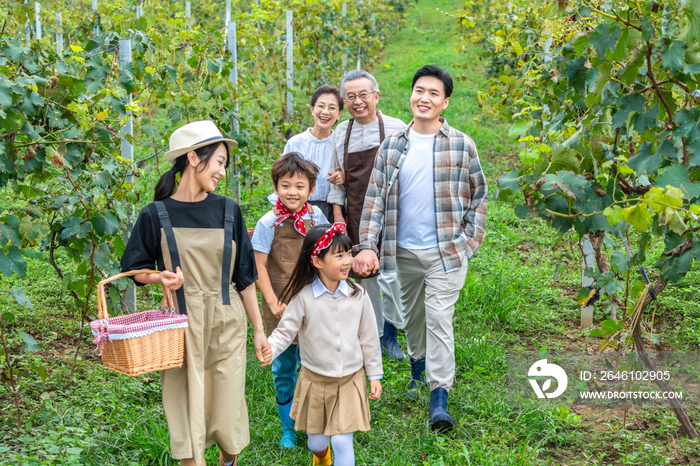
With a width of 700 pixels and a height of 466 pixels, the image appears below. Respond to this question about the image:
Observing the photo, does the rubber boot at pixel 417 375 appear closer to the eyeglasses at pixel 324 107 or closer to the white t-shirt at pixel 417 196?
the white t-shirt at pixel 417 196

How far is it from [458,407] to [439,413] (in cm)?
29

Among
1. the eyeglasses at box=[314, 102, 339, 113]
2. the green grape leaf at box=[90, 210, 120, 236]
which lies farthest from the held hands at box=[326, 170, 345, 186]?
the green grape leaf at box=[90, 210, 120, 236]

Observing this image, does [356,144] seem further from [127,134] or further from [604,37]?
[604,37]

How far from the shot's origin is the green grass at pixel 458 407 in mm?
3055

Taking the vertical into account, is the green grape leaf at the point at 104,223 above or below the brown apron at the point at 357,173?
below

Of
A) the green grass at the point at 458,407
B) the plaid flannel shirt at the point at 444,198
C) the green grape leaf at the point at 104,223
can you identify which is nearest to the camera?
the green grass at the point at 458,407

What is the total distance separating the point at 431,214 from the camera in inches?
135

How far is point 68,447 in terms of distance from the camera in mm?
2998

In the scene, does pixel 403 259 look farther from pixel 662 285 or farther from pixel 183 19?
pixel 183 19

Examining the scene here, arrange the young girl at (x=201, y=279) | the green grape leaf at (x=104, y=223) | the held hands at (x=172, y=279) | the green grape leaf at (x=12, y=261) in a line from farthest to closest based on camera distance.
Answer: the green grape leaf at (x=104, y=223) < the green grape leaf at (x=12, y=261) < the young girl at (x=201, y=279) < the held hands at (x=172, y=279)

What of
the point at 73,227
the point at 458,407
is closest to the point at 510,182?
the point at 458,407

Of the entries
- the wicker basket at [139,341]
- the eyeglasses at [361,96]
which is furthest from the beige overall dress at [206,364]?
the eyeglasses at [361,96]

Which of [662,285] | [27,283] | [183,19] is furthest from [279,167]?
[27,283]

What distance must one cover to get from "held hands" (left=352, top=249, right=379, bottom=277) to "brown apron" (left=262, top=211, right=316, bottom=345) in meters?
0.29
